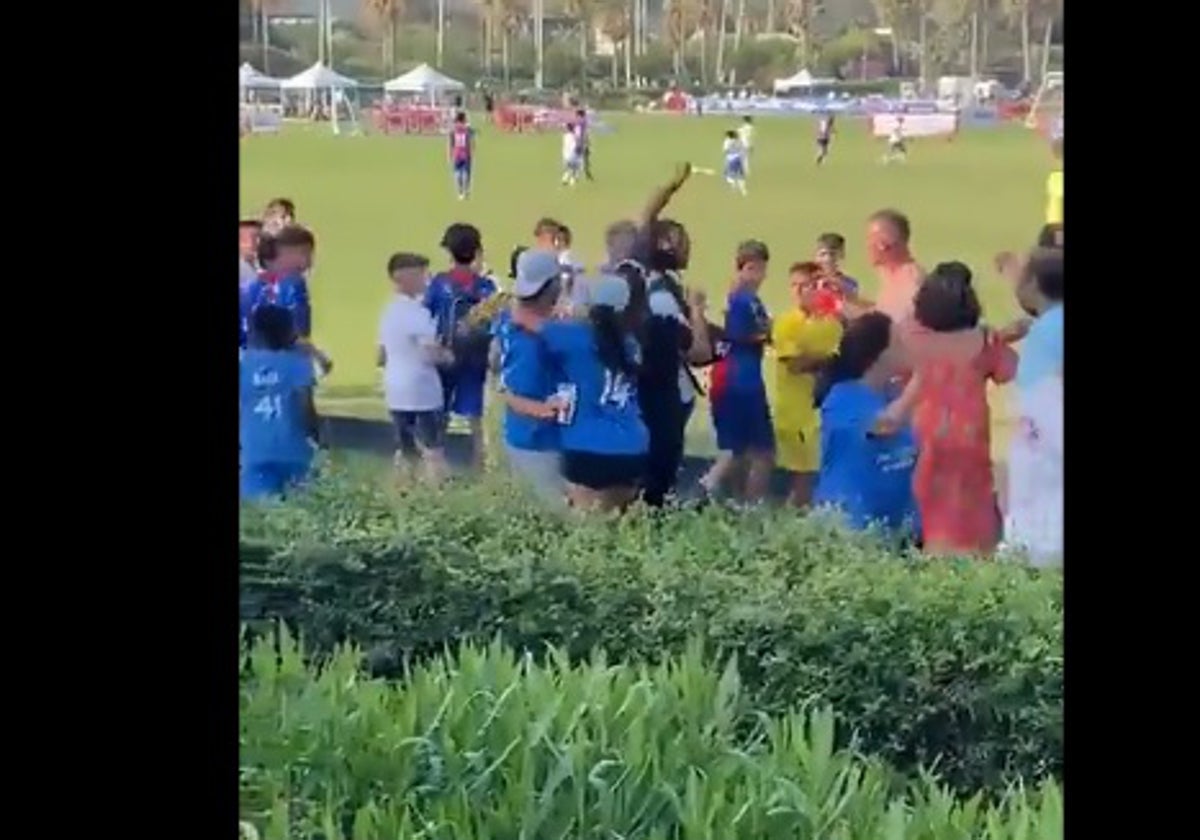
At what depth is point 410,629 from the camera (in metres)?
2.62

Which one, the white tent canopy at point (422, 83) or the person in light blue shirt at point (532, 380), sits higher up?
the white tent canopy at point (422, 83)

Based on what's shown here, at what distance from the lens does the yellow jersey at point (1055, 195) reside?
2525mm

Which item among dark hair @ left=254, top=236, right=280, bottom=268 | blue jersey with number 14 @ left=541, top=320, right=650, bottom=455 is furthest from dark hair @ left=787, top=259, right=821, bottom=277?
dark hair @ left=254, top=236, right=280, bottom=268

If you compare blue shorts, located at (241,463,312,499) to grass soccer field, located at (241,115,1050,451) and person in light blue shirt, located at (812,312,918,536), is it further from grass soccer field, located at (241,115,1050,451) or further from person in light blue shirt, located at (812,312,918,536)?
person in light blue shirt, located at (812,312,918,536)

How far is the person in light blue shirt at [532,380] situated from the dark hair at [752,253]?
0.80ft

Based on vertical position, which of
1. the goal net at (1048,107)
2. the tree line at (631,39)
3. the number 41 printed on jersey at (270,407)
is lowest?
the number 41 printed on jersey at (270,407)

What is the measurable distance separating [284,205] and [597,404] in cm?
50

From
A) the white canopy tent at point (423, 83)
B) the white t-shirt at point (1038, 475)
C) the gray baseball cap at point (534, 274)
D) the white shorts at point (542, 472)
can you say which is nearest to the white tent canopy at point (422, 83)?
the white canopy tent at point (423, 83)

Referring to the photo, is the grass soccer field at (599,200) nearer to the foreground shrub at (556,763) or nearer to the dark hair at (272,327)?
the dark hair at (272,327)

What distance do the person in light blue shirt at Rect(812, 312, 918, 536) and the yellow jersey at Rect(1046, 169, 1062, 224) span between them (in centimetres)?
25
